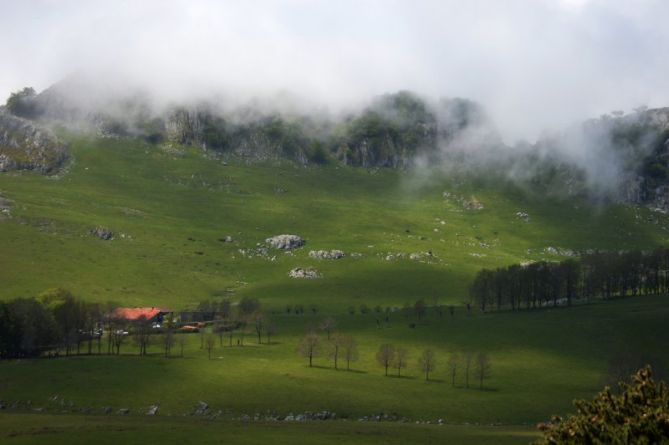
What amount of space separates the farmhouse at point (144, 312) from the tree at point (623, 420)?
14953 centimetres

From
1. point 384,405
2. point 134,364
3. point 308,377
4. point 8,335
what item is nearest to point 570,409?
point 384,405

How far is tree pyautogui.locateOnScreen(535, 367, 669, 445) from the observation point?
30.8 metres

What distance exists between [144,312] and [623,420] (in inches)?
6492

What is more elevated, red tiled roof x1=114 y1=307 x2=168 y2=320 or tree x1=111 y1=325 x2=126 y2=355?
red tiled roof x1=114 y1=307 x2=168 y2=320

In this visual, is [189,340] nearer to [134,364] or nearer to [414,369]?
[134,364]

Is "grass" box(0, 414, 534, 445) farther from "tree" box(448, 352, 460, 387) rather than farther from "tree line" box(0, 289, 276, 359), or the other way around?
"tree line" box(0, 289, 276, 359)

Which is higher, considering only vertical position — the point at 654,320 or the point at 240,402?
the point at 654,320

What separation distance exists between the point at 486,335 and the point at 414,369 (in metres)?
31.2

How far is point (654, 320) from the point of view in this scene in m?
158

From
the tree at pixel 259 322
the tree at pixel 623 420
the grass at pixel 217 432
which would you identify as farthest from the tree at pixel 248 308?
the tree at pixel 623 420

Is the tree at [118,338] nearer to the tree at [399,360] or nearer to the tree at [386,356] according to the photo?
the tree at [386,356]

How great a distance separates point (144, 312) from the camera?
609 feet

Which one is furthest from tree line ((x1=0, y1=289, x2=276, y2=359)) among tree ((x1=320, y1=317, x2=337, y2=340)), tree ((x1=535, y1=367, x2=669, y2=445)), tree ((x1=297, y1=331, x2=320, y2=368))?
tree ((x1=535, y1=367, x2=669, y2=445))

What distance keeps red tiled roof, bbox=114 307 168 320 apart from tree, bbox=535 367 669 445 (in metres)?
148
